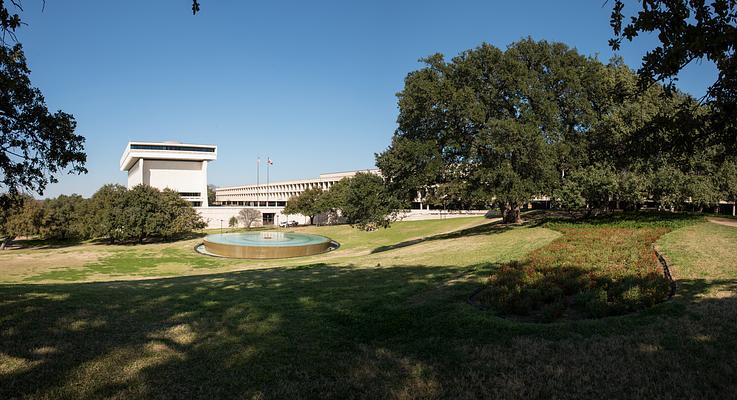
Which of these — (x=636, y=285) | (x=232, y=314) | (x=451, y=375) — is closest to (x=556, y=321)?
(x=636, y=285)

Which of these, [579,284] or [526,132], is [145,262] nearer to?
[526,132]

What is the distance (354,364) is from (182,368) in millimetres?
2633

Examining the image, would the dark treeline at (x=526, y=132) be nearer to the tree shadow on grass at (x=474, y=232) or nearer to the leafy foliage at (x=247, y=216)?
the tree shadow on grass at (x=474, y=232)

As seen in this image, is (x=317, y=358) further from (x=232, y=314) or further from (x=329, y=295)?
(x=329, y=295)

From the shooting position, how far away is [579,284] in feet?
35.7

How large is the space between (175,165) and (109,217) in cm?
5758

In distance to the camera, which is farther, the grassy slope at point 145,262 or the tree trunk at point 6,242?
the tree trunk at point 6,242

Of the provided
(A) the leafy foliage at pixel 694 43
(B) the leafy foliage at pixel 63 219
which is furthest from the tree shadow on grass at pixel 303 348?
(B) the leafy foliage at pixel 63 219

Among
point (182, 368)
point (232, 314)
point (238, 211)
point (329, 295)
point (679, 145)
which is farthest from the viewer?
point (238, 211)

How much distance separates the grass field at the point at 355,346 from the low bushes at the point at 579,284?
24.2 inches

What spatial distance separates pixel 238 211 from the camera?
109375 mm

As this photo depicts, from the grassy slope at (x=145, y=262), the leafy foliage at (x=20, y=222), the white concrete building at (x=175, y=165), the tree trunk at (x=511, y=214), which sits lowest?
the grassy slope at (x=145, y=262)

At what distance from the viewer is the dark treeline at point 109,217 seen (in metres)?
63.9

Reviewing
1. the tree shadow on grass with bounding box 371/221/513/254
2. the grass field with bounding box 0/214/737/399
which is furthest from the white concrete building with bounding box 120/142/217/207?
the grass field with bounding box 0/214/737/399
